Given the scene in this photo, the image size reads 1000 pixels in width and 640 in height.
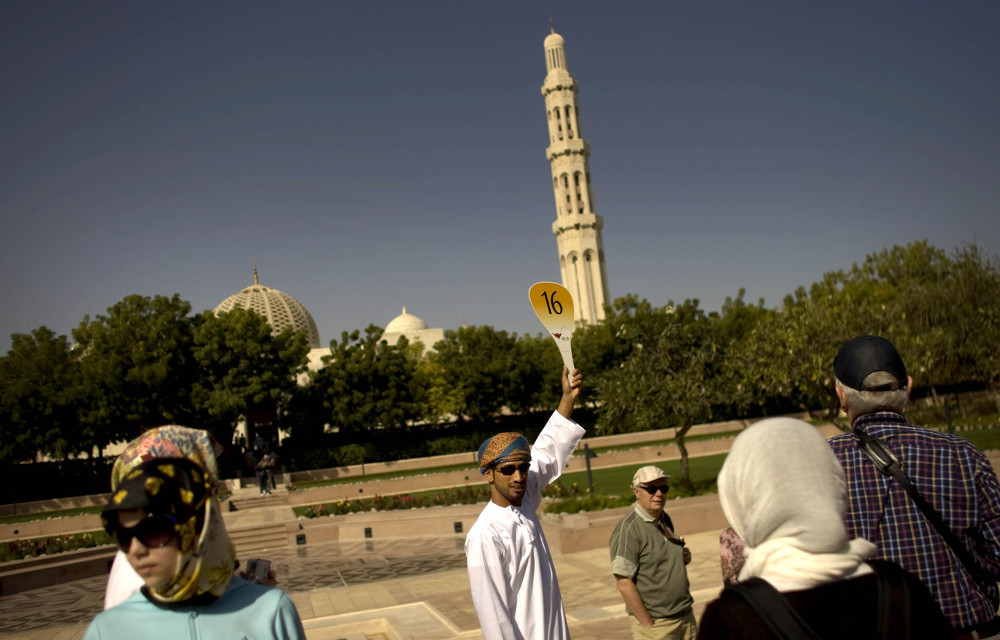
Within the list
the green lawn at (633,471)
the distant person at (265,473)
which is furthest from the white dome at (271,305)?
the distant person at (265,473)

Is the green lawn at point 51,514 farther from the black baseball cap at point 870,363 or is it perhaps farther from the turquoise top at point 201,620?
the black baseball cap at point 870,363

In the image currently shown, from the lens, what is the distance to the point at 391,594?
1096 centimetres

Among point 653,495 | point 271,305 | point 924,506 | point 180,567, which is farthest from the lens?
point 271,305

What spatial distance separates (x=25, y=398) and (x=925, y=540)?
32.7 m

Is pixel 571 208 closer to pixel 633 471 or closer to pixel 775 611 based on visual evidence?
pixel 633 471

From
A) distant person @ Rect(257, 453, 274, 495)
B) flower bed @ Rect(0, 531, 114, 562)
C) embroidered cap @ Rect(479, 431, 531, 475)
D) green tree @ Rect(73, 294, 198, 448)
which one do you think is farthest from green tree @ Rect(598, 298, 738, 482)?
green tree @ Rect(73, 294, 198, 448)

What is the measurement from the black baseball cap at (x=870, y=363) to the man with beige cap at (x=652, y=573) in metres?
1.56

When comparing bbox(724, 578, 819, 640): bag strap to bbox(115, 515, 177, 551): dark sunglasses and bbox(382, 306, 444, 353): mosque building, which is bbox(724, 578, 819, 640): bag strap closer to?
bbox(115, 515, 177, 551): dark sunglasses

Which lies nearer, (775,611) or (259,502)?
(775,611)

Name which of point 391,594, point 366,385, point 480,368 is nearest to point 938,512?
point 391,594

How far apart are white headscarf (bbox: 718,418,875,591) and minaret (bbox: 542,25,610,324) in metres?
61.7

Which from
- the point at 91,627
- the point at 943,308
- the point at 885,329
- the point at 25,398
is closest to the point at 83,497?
the point at 25,398

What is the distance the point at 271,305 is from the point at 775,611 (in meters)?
58.0

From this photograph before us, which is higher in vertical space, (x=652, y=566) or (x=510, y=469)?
(x=510, y=469)
